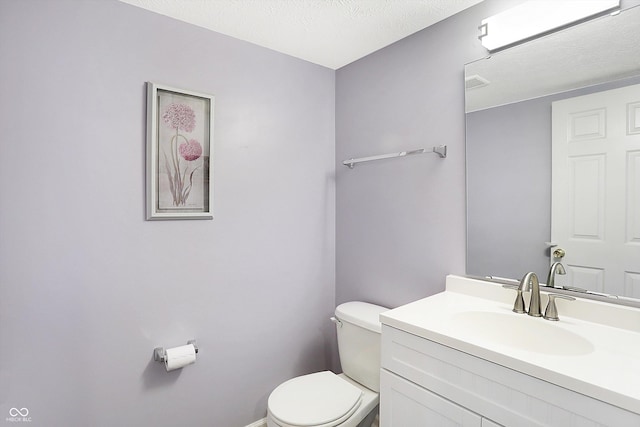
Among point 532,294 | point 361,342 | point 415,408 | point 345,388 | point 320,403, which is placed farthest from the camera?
point 361,342

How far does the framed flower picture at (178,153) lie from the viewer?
5.10 feet

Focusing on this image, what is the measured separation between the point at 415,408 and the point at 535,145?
1165mm

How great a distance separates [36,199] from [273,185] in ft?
3.65

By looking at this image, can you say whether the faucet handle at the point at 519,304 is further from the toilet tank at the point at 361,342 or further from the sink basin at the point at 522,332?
the toilet tank at the point at 361,342

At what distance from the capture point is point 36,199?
4.33 feet

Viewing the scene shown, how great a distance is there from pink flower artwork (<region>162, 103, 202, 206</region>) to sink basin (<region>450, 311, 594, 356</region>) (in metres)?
1.40

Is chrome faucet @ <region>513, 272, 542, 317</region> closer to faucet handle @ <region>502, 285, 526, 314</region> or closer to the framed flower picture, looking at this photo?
faucet handle @ <region>502, 285, 526, 314</region>

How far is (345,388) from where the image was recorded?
1600 mm

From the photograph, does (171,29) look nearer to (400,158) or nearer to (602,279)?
(400,158)

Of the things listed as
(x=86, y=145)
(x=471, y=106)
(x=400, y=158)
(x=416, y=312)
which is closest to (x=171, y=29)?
(x=86, y=145)

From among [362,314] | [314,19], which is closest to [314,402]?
[362,314]

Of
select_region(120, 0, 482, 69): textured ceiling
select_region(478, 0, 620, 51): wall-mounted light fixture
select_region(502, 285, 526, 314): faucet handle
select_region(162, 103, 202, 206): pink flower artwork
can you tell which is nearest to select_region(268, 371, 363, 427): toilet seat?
select_region(502, 285, 526, 314): faucet handle
